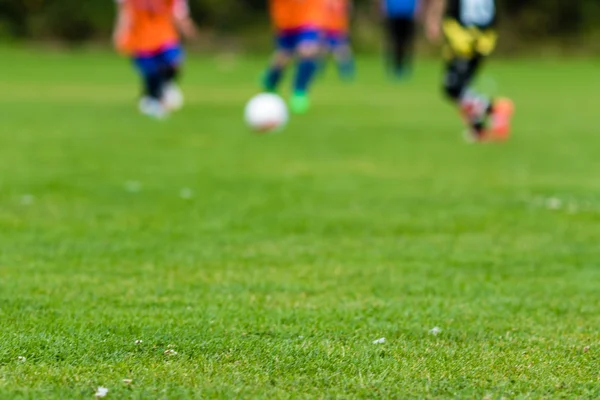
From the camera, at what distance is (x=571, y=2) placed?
31.8 meters

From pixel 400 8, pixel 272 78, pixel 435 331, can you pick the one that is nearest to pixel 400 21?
pixel 400 8

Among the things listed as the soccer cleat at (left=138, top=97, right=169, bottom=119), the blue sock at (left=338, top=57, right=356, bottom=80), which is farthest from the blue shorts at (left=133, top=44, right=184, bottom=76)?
the blue sock at (left=338, top=57, right=356, bottom=80)

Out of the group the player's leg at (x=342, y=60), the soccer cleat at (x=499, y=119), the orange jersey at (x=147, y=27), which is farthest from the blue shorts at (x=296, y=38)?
the player's leg at (x=342, y=60)

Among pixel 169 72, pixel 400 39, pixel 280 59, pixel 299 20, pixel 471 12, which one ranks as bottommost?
pixel 400 39

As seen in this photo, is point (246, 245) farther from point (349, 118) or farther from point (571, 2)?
point (571, 2)

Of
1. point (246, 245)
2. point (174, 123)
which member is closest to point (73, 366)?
point (246, 245)

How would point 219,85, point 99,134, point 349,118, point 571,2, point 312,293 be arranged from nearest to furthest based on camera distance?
point 312,293, point 99,134, point 349,118, point 219,85, point 571,2

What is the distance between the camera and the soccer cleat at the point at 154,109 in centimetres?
1270

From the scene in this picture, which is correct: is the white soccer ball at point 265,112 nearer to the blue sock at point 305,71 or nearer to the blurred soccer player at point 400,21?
the blue sock at point 305,71

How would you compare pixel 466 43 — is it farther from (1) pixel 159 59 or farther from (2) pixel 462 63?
(1) pixel 159 59

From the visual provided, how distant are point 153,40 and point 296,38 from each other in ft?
5.04

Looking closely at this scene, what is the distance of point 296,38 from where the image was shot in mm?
12273

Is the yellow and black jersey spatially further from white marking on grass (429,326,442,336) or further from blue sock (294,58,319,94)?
white marking on grass (429,326,442,336)

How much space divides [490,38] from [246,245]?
17.4ft
